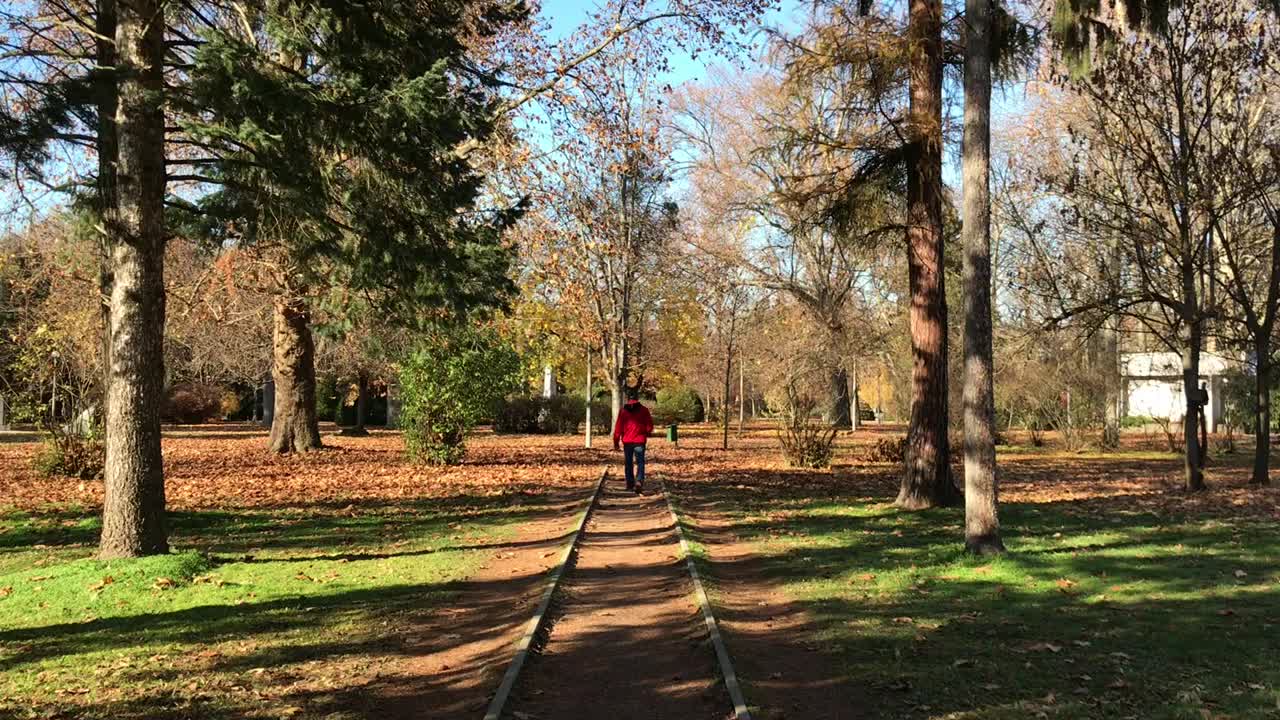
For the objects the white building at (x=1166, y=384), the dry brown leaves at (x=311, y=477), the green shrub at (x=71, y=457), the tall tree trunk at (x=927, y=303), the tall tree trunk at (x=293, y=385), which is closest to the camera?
the tall tree trunk at (x=927, y=303)

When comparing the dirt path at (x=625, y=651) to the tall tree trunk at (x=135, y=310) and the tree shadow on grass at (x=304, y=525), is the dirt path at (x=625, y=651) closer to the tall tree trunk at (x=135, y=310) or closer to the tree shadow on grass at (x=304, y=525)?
the tree shadow on grass at (x=304, y=525)

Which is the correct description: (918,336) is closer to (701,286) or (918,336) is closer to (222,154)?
(222,154)

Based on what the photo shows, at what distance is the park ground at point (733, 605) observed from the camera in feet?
18.9

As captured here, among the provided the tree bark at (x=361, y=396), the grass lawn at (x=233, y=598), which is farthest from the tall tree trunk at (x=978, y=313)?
the tree bark at (x=361, y=396)

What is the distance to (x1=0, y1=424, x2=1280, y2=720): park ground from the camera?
18.9 feet

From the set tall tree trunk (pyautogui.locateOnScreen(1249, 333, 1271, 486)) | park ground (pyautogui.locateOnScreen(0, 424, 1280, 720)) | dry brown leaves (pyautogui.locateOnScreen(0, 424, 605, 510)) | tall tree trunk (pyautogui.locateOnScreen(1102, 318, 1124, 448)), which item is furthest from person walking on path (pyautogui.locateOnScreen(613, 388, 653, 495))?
tall tree trunk (pyautogui.locateOnScreen(1102, 318, 1124, 448))

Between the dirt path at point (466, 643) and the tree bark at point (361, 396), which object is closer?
the dirt path at point (466, 643)

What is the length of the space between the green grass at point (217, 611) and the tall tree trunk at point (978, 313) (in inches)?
215

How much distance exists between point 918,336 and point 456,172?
23.4 feet

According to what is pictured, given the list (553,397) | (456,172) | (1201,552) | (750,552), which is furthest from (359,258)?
(553,397)

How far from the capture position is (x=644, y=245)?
3472 cm

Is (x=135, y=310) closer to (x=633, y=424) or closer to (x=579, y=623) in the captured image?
(x=579, y=623)

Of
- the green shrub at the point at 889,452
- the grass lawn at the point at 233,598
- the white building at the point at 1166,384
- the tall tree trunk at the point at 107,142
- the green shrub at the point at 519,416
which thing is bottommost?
the grass lawn at the point at 233,598

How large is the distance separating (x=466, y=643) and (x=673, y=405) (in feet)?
166
